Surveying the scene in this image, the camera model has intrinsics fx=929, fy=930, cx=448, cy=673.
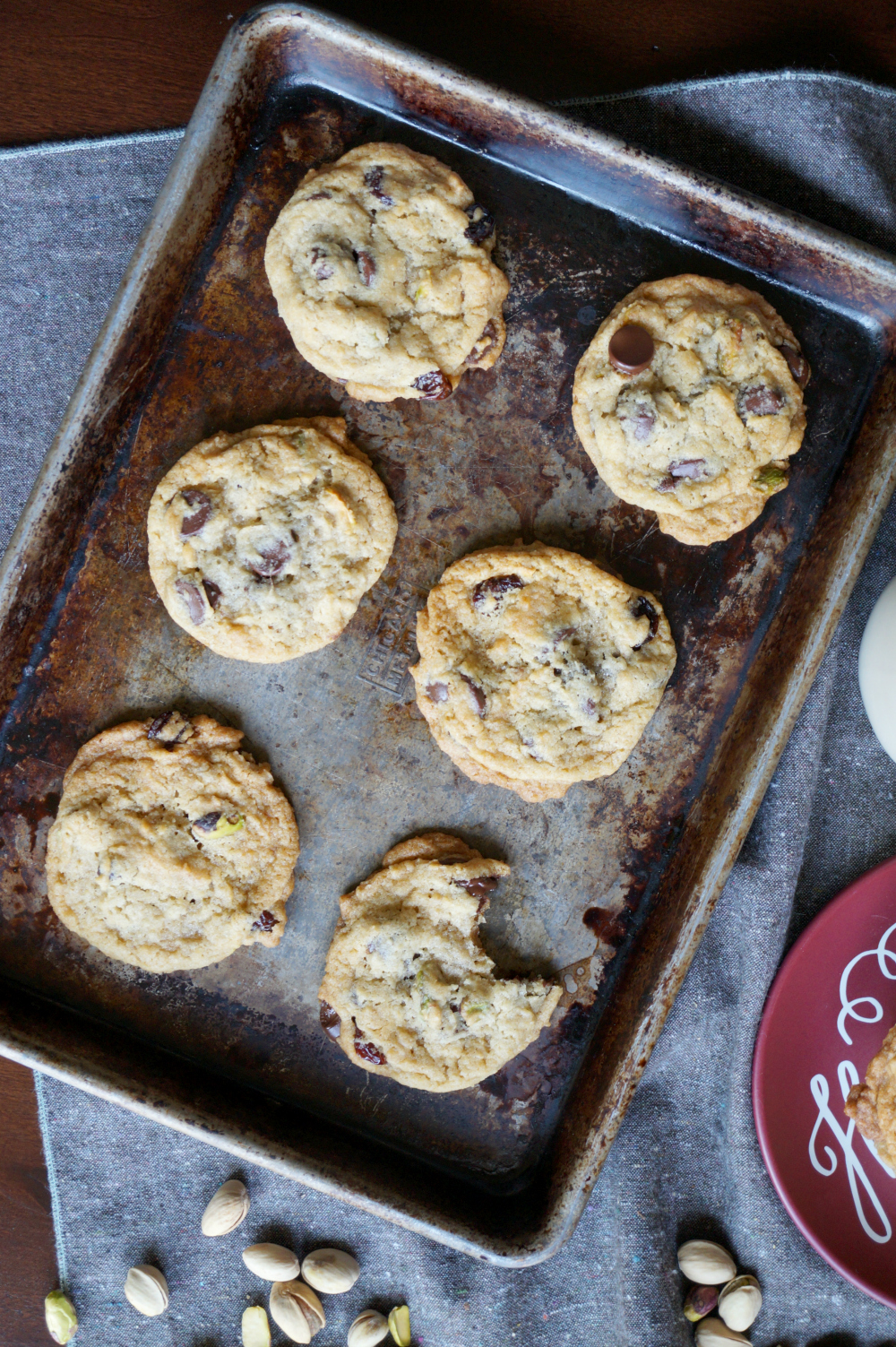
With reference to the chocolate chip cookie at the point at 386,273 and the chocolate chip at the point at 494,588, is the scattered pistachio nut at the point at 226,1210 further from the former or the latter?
the chocolate chip cookie at the point at 386,273

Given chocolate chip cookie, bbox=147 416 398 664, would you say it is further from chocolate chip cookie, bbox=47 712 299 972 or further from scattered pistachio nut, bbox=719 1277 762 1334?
scattered pistachio nut, bbox=719 1277 762 1334

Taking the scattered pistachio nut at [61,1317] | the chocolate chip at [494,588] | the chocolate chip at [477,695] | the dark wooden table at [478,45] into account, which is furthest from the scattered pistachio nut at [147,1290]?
the dark wooden table at [478,45]

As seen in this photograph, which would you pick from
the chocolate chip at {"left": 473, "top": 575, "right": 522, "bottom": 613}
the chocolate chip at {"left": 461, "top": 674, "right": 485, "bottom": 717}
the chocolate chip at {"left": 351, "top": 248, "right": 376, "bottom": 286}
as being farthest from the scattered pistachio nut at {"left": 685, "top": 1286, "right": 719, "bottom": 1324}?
the chocolate chip at {"left": 351, "top": 248, "right": 376, "bottom": 286}

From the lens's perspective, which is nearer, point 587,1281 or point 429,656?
point 429,656

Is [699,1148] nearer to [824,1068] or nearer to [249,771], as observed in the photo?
[824,1068]

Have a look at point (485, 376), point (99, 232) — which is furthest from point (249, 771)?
point (99, 232)

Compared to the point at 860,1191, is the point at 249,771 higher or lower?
higher
